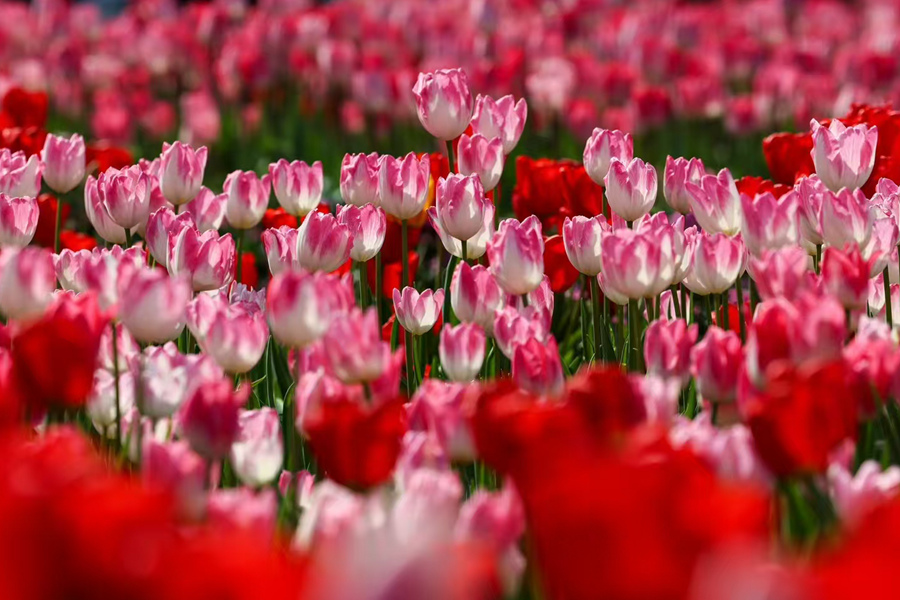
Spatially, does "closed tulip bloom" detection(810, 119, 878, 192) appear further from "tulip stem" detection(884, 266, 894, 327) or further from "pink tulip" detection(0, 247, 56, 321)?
"pink tulip" detection(0, 247, 56, 321)

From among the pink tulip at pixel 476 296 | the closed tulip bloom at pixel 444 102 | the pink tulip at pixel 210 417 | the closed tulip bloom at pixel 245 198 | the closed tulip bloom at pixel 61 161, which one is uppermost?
the closed tulip bloom at pixel 444 102

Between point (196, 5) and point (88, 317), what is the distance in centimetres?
685

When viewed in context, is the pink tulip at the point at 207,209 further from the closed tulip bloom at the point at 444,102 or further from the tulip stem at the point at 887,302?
the tulip stem at the point at 887,302

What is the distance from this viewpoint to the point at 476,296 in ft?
6.84

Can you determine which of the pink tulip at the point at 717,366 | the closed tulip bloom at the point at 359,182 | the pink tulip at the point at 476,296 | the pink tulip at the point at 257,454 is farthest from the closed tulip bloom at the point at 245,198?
the pink tulip at the point at 717,366

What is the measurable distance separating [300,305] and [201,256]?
569mm

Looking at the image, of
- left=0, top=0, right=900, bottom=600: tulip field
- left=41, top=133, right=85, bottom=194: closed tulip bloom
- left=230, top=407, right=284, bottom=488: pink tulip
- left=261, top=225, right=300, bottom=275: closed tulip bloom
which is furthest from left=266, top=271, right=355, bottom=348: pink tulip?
left=41, top=133, right=85, bottom=194: closed tulip bloom

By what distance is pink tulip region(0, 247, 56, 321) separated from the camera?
172 centimetres

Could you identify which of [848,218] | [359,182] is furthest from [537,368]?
[359,182]

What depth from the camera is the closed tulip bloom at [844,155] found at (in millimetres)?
2352

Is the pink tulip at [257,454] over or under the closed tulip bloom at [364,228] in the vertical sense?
under

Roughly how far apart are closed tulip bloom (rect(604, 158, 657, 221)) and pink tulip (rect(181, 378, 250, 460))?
1169mm

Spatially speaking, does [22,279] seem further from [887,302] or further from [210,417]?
[887,302]

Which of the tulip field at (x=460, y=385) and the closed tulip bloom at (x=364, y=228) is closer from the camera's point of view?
the tulip field at (x=460, y=385)
